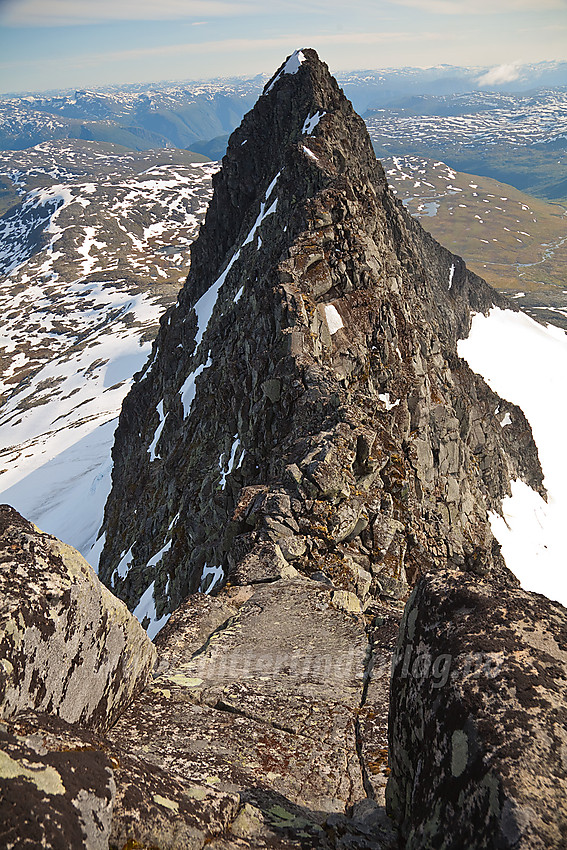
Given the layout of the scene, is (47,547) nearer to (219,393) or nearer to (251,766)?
(251,766)

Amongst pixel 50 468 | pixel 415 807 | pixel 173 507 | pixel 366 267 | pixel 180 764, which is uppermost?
pixel 366 267

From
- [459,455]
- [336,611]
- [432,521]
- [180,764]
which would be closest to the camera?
[180,764]

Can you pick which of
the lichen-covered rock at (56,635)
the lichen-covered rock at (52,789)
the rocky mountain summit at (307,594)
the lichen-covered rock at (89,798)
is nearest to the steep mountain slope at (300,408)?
the rocky mountain summit at (307,594)

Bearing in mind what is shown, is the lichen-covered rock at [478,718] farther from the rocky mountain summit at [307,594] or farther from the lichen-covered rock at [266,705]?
the lichen-covered rock at [266,705]

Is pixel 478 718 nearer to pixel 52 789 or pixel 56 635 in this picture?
pixel 52 789

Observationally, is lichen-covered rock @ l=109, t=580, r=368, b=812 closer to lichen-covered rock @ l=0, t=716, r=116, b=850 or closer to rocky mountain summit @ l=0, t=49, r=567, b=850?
rocky mountain summit @ l=0, t=49, r=567, b=850

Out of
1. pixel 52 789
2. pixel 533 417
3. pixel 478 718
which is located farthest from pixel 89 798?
pixel 533 417

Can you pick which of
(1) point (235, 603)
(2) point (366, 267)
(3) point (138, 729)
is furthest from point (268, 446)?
(3) point (138, 729)
